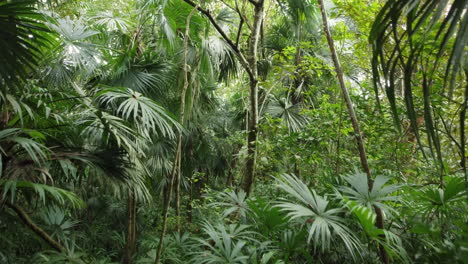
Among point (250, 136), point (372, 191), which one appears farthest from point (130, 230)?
point (372, 191)

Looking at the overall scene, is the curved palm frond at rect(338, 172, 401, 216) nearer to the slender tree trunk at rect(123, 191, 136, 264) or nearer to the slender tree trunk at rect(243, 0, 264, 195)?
the slender tree trunk at rect(243, 0, 264, 195)

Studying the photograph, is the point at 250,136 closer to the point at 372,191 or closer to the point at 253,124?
the point at 253,124

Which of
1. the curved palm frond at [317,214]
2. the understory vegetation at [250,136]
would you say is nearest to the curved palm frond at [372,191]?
the understory vegetation at [250,136]

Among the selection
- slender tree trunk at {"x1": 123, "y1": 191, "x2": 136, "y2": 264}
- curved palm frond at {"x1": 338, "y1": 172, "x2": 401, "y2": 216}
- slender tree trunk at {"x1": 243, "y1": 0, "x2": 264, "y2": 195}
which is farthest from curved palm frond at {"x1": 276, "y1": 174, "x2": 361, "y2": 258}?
slender tree trunk at {"x1": 123, "y1": 191, "x2": 136, "y2": 264}

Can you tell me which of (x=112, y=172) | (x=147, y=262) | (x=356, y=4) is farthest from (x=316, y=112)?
(x=147, y=262)

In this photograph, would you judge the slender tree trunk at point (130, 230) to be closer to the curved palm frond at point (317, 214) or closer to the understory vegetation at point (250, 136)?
the understory vegetation at point (250, 136)

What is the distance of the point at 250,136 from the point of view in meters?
3.25

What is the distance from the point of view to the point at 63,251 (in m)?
2.57

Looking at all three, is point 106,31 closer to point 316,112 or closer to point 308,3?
point 308,3

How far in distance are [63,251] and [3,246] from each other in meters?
1.14

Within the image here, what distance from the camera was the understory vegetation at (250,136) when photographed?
1.75m

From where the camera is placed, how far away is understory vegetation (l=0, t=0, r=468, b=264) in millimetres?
1745

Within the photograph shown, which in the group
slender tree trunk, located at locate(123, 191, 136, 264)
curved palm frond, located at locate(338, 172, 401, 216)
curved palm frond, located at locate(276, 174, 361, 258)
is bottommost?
slender tree trunk, located at locate(123, 191, 136, 264)

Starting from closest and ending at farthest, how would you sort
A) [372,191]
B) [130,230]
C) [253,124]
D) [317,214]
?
[317,214] < [372,191] < [253,124] < [130,230]
